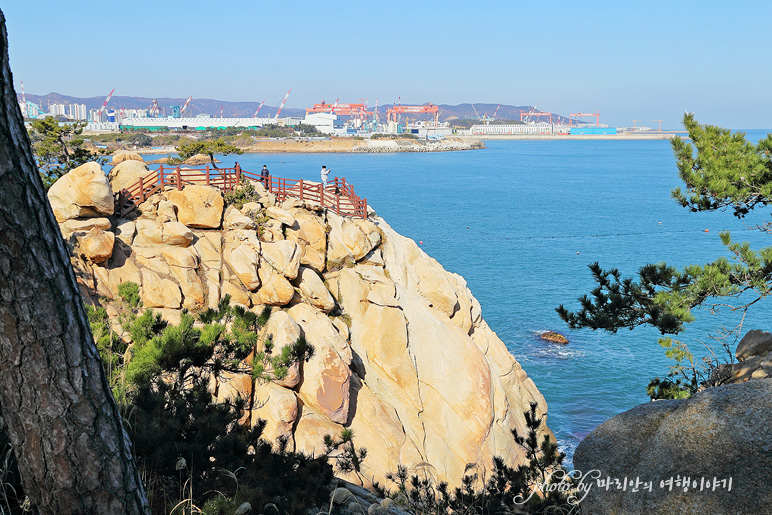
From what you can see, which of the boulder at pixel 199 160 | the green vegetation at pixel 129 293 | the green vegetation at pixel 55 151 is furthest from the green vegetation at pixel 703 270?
the boulder at pixel 199 160

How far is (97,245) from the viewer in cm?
1203

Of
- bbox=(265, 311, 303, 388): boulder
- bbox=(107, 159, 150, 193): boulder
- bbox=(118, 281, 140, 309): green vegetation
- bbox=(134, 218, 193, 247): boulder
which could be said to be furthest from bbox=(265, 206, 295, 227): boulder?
bbox=(118, 281, 140, 309): green vegetation

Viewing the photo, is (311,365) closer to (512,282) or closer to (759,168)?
(759,168)

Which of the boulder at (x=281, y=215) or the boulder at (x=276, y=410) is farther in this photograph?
the boulder at (x=281, y=215)

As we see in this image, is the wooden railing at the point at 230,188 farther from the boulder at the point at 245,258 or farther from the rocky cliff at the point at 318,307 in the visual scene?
the boulder at the point at 245,258

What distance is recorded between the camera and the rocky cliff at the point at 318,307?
11.8 meters

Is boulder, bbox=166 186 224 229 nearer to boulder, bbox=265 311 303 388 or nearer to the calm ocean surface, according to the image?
boulder, bbox=265 311 303 388

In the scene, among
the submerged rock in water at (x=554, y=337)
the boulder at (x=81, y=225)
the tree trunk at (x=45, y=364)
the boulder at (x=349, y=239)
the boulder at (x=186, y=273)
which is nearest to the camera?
the tree trunk at (x=45, y=364)

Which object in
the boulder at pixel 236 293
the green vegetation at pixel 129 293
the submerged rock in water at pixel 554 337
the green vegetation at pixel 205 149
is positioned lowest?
the submerged rock in water at pixel 554 337

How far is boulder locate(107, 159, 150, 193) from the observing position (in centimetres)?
1502

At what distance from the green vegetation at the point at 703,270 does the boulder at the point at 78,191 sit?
10093mm

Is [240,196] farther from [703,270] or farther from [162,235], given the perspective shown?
[703,270]

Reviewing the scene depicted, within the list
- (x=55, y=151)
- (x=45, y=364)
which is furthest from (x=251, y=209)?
(x=45, y=364)

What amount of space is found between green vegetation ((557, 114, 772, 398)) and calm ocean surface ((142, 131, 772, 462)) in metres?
9.03
